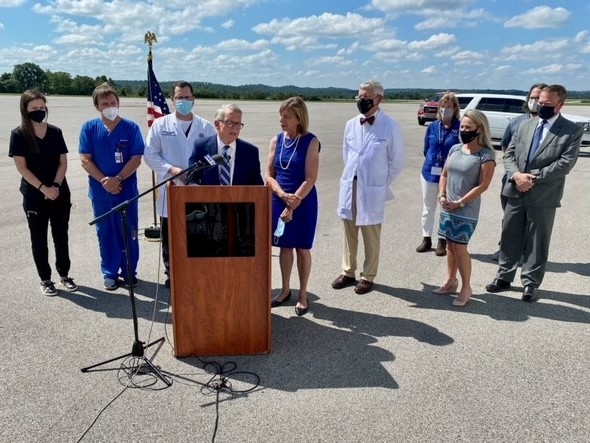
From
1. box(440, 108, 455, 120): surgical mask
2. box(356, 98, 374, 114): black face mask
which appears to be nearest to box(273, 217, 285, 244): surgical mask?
box(356, 98, 374, 114): black face mask

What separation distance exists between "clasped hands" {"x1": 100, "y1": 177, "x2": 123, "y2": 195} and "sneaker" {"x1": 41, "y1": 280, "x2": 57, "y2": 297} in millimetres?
1138

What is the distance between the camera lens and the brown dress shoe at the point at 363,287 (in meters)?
Answer: 5.23

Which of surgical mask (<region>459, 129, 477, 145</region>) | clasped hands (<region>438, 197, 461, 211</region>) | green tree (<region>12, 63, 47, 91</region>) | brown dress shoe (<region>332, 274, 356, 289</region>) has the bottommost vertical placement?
brown dress shoe (<region>332, 274, 356, 289</region>)

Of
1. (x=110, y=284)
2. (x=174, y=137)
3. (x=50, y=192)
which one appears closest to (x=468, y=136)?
(x=174, y=137)

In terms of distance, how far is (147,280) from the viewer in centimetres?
545

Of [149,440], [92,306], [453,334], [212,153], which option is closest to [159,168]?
[212,153]

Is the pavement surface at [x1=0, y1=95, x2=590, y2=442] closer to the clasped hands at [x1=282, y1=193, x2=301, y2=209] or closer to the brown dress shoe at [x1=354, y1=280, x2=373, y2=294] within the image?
the brown dress shoe at [x1=354, y1=280, x2=373, y2=294]

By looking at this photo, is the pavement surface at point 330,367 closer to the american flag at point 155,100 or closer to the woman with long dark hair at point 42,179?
the woman with long dark hair at point 42,179

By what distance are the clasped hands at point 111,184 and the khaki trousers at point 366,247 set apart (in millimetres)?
2421

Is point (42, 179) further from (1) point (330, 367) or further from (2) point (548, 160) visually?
(2) point (548, 160)

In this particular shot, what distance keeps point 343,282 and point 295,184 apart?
145 cm

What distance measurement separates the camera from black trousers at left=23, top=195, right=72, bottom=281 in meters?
4.92

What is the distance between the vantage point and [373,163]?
506 centimetres

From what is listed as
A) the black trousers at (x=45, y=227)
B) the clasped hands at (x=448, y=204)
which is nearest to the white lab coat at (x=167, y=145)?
the black trousers at (x=45, y=227)
